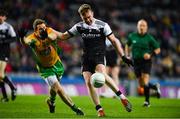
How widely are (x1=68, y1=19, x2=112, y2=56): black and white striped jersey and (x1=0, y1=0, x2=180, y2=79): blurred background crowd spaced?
13.2m

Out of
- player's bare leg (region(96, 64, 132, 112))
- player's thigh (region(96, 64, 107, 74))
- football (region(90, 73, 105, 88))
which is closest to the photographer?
football (region(90, 73, 105, 88))

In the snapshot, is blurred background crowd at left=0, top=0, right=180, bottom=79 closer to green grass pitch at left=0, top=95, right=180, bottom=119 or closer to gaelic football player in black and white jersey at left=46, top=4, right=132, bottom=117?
green grass pitch at left=0, top=95, right=180, bottom=119

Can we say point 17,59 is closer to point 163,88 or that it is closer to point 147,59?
point 163,88

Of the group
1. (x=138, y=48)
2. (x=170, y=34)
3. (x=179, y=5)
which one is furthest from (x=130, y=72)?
(x=138, y=48)

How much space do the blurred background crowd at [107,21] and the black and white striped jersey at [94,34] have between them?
1317 cm

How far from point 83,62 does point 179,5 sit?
74.0 ft

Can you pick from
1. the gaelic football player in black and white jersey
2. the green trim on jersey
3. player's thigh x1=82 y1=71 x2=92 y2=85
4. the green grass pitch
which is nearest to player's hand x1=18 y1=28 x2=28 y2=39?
the gaelic football player in black and white jersey

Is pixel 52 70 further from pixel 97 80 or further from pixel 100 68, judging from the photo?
pixel 97 80

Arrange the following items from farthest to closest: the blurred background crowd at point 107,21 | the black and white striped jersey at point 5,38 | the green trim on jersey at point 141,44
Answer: the blurred background crowd at point 107,21 → the black and white striped jersey at point 5,38 → the green trim on jersey at point 141,44

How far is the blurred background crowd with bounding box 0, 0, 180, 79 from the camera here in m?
30.2

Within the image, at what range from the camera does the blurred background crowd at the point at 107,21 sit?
99.0ft

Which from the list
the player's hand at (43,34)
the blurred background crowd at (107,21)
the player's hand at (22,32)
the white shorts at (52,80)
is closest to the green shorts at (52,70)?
the white shorts at (52,80)

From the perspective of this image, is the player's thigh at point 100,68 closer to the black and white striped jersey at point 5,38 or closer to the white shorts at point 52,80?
the white shorts at point 52,80

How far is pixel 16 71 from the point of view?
28.5 m
